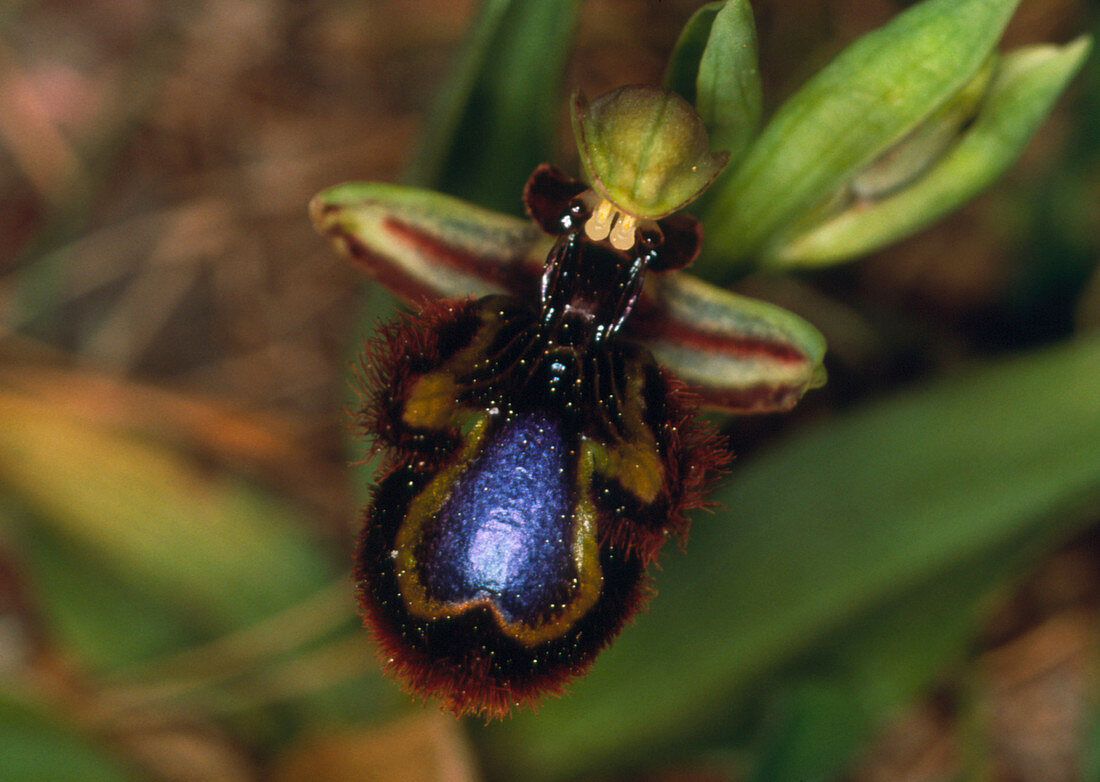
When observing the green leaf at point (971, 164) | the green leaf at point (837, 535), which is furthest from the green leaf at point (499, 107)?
the green leaf at point (837, 535)

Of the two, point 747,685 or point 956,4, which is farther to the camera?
point 747,685

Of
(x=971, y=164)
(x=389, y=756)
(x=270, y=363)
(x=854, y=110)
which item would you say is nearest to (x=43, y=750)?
(x=389, y=756)

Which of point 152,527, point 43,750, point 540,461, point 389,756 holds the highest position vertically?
point 152,527

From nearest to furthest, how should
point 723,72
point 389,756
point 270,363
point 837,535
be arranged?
point 723,72
point 837,535
point 389,756
point 270,363

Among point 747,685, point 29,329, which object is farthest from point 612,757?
point 29,329

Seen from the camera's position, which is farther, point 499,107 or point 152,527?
point 152,527

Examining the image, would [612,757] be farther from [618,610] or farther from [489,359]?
[489,359]

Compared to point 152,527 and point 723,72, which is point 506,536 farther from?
point 152,527
